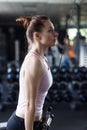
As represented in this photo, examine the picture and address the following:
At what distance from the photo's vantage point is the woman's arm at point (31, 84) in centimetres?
95

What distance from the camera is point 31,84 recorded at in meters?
0.95

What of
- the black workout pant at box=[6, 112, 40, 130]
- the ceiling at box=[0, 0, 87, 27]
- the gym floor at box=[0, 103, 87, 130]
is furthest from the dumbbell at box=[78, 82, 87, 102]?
the black workout pant at box=[6, 112, 40, 130]

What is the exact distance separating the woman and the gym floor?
225 centimetres

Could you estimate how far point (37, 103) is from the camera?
3.28ft

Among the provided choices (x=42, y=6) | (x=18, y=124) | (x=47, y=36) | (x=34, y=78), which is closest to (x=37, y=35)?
(x=47, y=36)

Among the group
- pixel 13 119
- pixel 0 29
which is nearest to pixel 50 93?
pixel 13 119

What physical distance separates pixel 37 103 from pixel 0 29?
37.4ft

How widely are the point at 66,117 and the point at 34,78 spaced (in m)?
2.93

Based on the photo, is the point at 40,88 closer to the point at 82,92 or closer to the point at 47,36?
the point at 47,36

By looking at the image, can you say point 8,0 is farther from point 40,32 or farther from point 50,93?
point 40,32

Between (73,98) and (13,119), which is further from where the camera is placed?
(73,98)

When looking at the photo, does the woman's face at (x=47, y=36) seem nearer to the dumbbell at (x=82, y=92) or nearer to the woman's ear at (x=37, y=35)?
the woman's ear at (x=37, y=35)

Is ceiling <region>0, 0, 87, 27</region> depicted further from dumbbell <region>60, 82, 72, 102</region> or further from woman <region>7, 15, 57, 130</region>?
woman <region>7, 15, 57, 130</region>

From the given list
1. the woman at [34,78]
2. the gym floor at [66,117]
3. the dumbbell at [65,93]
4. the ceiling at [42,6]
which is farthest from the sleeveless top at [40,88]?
the dumbbell at [65,93]
